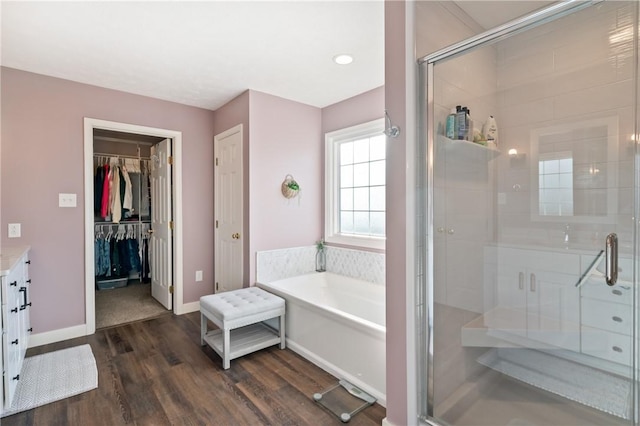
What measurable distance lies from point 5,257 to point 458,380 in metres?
2.99

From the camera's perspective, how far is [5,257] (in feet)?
7.09

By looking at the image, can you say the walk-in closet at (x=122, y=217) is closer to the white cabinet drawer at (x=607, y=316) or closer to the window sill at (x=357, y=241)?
the window sill at (x=357, y=241)

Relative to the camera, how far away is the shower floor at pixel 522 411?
1684mm

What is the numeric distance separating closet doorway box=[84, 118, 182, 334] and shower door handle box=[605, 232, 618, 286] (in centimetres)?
369

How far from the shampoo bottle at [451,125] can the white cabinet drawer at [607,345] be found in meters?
1.37

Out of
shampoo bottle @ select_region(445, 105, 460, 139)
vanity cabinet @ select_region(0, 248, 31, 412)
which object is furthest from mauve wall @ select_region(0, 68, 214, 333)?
shampoo bottle @ select_region(445, 105, 460, 139)

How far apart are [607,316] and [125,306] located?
455 centimetres

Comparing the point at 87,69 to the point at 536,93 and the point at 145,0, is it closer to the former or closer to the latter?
the point at 145,0

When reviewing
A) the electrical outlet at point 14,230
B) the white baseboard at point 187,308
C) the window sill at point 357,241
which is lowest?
the white baseboard at point 187,308

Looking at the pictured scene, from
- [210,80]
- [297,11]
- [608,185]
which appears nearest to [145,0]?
[297,11]

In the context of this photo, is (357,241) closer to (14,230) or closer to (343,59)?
(343,59)

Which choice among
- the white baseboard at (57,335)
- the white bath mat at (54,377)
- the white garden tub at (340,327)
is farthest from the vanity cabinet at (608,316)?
the white baseboard at (57,335)

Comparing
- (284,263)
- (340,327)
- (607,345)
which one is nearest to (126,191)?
(284,263)

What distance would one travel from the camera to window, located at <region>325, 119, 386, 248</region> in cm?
334
